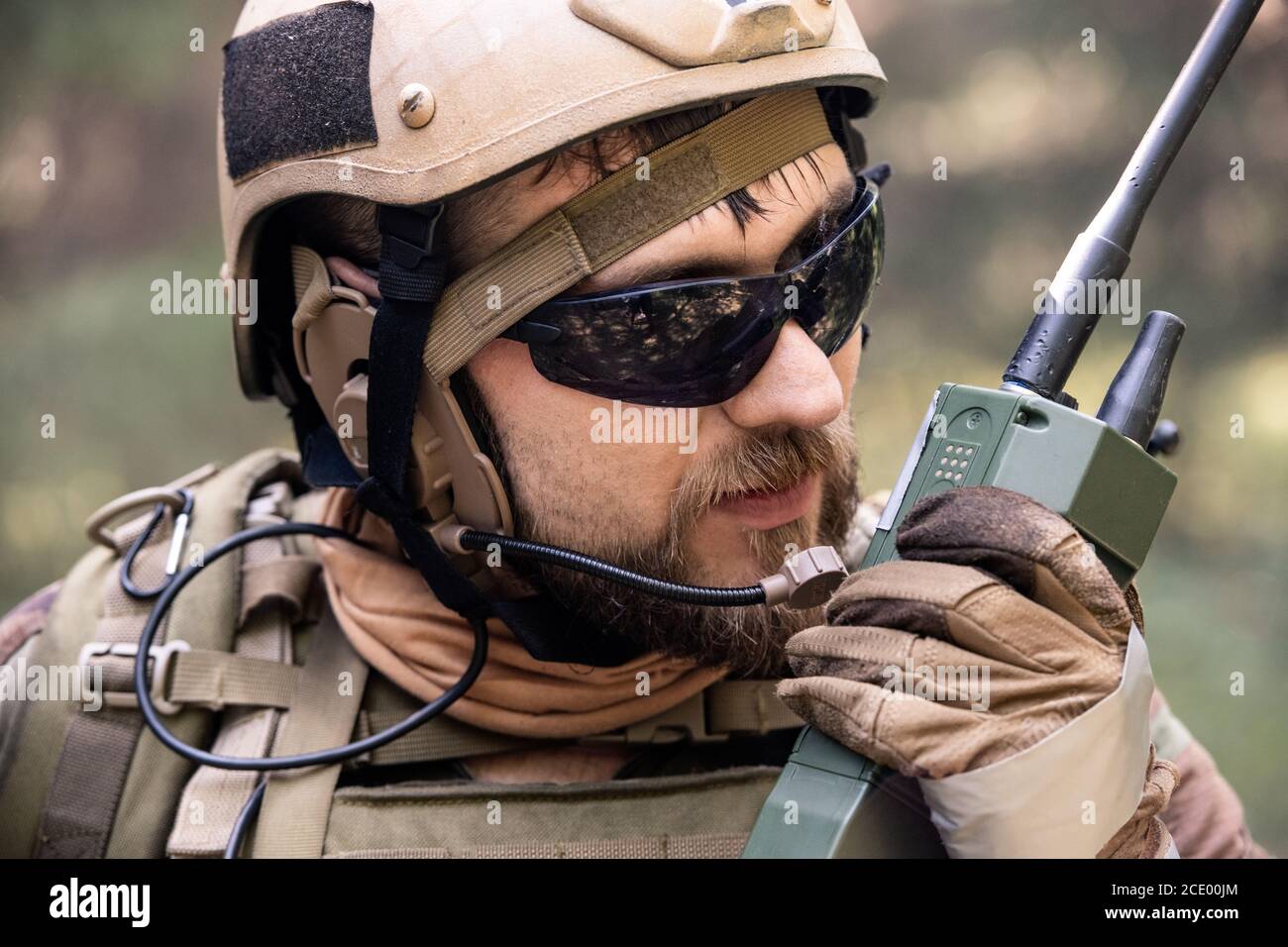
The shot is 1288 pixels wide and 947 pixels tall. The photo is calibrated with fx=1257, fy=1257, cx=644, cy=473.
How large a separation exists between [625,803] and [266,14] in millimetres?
1386

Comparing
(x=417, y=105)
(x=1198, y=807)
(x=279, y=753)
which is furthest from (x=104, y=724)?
(x=1198, y=807)

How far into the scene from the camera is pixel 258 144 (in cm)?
198

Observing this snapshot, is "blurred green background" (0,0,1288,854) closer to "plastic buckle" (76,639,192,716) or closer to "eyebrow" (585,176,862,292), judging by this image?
"plastic buckle" (76,639,192,716)

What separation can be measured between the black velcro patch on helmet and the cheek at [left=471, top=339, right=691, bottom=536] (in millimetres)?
401

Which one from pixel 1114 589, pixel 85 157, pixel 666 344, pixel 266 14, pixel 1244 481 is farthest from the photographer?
pixel 85 157

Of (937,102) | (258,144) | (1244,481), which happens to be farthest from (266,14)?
(1244,481)

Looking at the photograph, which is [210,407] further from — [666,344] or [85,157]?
[666,344]

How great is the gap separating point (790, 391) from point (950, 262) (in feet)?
11.4

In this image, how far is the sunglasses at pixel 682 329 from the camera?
1749 mm

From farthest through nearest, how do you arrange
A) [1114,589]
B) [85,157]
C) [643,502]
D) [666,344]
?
[85,157], [643,502], [666,344], [1114,589]

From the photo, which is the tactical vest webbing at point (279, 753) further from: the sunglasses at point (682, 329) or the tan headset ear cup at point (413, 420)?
the sunglasses at point (682, 329)

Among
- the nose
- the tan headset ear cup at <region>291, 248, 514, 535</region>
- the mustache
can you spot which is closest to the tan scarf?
the tan headset ear cup at <region>291, 248, 514, 535</region>

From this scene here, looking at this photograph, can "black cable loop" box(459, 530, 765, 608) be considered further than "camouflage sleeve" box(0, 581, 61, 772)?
No

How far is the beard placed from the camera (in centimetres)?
187
